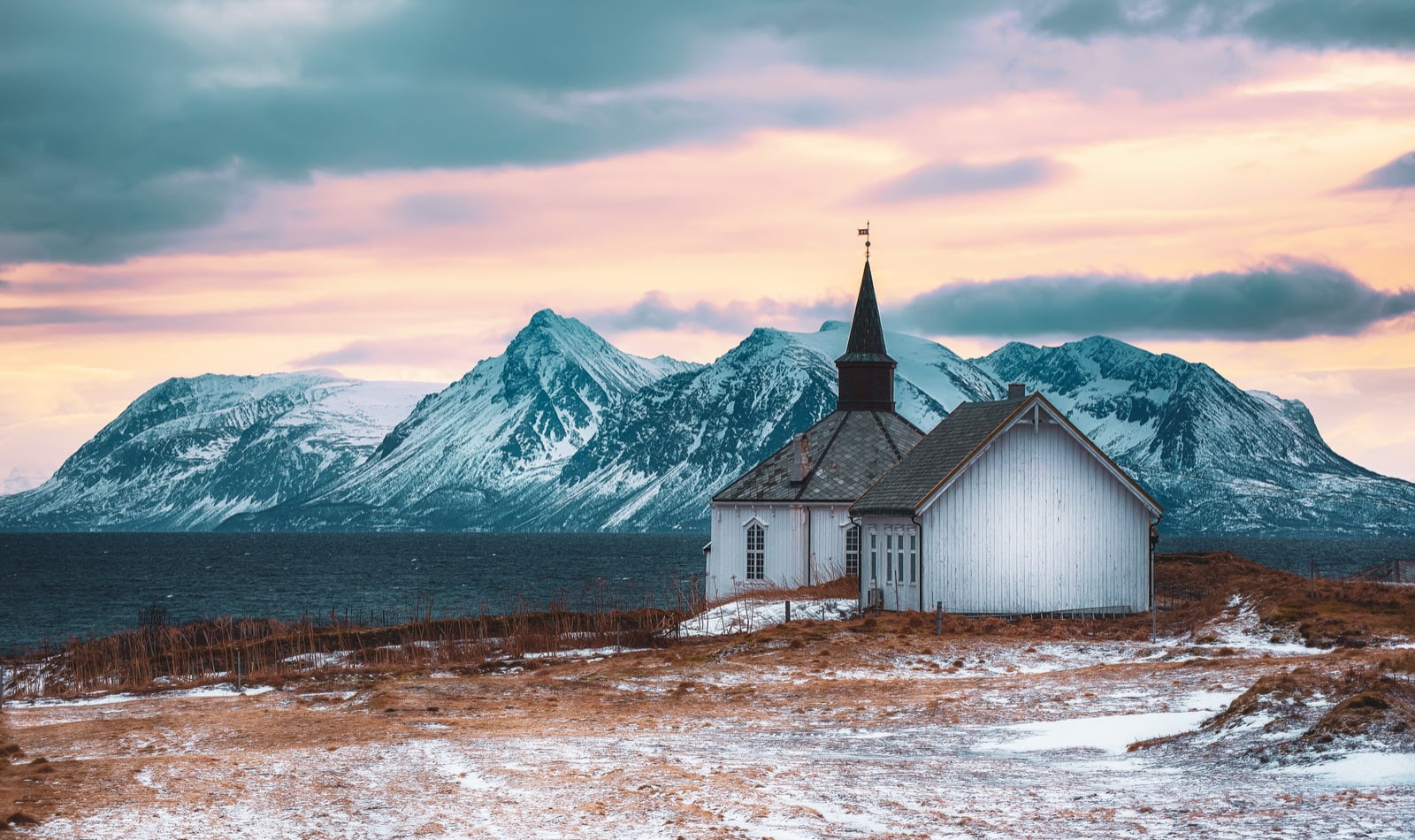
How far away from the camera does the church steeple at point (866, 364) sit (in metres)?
74.6

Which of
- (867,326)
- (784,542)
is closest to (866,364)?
(867,326)

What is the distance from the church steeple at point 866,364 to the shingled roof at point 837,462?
0.83 metres

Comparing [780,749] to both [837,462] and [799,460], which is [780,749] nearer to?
[799,460]

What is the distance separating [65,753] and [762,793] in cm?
1520

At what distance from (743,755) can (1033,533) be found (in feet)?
95.3

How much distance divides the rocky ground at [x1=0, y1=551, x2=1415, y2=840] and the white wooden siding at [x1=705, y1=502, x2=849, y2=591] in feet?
67.5

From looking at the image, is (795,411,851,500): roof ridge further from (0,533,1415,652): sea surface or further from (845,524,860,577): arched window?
(0,533,1415,652): sea surface

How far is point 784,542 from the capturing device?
6594 cm

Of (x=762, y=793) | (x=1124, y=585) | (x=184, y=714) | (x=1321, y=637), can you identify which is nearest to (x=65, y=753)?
(x=184, y=714)

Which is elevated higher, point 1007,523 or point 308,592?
point 1007,523

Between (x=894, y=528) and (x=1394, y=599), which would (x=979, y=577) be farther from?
(x=1394, y=599)

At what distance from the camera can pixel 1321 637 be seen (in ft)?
137

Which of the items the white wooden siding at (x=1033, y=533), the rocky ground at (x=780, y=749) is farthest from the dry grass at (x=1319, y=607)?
the white wooden siding at (x=1033, y=533)

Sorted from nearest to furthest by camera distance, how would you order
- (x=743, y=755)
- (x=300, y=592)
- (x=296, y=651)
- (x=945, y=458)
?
1. (x=743, y=755)
2. (x=945, y=458)
3. (x=296, y=651)
4. (x=300, y=592)
